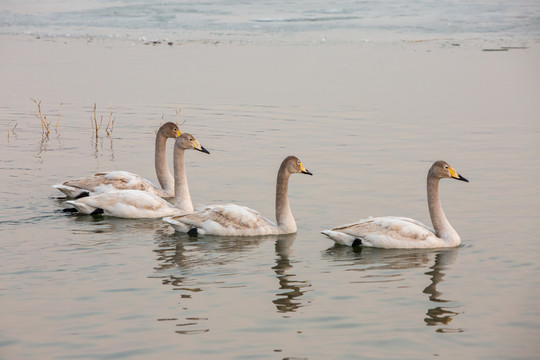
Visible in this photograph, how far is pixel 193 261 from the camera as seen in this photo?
10.6 meters

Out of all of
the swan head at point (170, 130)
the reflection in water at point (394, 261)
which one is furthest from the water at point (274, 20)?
the reflection in water at point (394, 261)

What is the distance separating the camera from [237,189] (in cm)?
1448

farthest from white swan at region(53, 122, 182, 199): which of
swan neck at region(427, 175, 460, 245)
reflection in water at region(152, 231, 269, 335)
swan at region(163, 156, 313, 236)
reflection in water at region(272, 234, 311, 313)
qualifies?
swan neck at region(427, 175, 460, 245)

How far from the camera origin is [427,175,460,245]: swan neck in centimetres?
1144

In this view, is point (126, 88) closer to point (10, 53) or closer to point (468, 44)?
point (10, 53)

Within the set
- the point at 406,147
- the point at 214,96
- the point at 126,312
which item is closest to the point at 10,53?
the point at 214,96

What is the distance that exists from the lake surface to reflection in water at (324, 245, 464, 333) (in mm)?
42

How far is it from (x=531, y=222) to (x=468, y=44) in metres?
24.3

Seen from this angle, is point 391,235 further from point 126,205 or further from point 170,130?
point 170,130

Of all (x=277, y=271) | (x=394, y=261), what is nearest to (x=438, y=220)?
(x=394, y=261)

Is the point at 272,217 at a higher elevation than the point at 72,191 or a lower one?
lower

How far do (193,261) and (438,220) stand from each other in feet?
10.3

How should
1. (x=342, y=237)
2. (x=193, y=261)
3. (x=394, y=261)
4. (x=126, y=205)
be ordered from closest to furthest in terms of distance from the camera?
(x=193, y=261) < (x=394, y=261) < (x=342, y=237) < (x=126, y=205)

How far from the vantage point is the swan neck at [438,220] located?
450 inches
